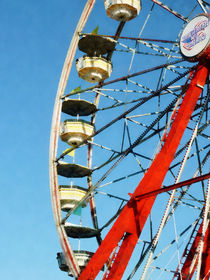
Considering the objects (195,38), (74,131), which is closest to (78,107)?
(74,131)

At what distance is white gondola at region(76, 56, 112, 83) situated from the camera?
2509 centimetres

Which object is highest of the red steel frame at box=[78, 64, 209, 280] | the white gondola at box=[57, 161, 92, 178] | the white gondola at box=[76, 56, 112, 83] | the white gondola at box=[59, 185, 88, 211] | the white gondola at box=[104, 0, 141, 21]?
the white gondola at box=[104, 0, 141, 21]

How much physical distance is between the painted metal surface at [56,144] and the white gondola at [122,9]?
686 mm

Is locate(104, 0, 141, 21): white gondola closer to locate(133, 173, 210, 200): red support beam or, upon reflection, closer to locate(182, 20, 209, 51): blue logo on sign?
locate(182, 20, 209, 51): blue logo on sign

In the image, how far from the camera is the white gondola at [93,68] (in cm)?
2509

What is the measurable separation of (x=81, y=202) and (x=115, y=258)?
438 centimetres

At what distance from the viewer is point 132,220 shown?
18688mm

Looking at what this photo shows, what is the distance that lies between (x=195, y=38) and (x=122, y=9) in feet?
18.3

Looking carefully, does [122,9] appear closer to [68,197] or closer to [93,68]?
[93,68]

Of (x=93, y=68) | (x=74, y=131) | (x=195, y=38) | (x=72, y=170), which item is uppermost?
(x=93, y=68)

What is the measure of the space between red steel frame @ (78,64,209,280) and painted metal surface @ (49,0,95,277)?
2.84 meters

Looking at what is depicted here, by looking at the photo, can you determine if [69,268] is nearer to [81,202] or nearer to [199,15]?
[81,202]

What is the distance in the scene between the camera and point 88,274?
18.8 metres

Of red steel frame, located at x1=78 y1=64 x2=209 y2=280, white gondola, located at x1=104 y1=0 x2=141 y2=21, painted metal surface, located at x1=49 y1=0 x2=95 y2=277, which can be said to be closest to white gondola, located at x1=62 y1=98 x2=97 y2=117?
painted metal surface, located at x1=49 y1=0 x2=95 y2=277
